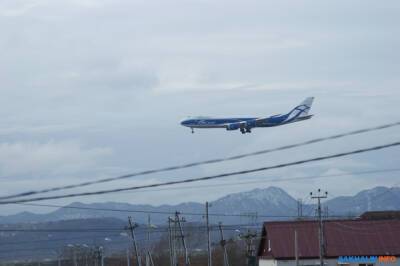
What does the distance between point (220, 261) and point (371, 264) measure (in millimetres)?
45992

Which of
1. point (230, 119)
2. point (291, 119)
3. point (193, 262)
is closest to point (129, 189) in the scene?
point (291, 119)

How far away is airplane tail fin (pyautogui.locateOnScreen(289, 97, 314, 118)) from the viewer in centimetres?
11961

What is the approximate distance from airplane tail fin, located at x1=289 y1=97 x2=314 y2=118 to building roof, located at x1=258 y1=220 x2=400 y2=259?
797 inches

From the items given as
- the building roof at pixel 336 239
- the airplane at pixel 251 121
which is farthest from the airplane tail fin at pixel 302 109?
the building roof at pixel 336 239

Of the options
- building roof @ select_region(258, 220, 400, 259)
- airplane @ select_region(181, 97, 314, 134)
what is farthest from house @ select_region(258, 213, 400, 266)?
airplane @ select_region(181, 97, 314, 134)

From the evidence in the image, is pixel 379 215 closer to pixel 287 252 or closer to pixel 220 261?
pixel 220 261

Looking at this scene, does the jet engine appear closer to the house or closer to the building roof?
the house

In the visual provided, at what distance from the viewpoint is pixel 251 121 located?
390 ft

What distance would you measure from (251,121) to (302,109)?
329 inches

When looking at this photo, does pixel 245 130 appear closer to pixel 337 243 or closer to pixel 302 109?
pixel 302 109

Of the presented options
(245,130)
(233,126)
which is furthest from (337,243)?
(233,126)

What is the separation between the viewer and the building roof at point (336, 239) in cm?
9538

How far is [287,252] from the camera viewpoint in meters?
95.4

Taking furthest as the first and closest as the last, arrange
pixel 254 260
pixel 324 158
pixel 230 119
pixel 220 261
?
pixel 220 261 → pixel 230 119 → pixel 254 260 → pixel 324 158
